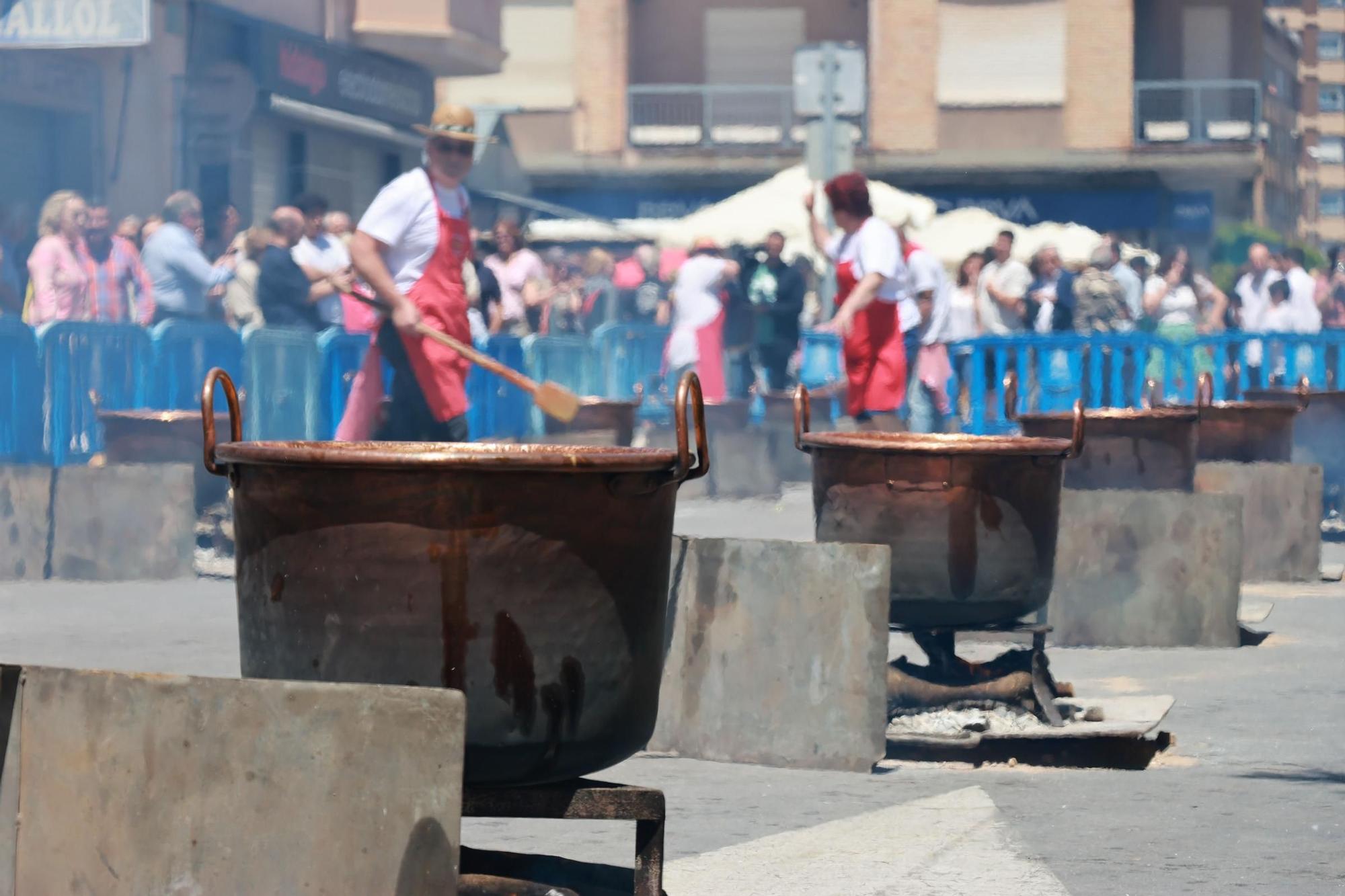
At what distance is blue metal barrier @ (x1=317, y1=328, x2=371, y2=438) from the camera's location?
46.1 ft

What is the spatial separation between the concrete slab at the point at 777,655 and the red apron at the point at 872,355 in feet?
11.6

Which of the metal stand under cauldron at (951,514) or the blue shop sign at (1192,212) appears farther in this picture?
the blue shop sign at (1192,212)

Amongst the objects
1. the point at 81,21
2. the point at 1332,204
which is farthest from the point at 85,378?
the point at 1332,204

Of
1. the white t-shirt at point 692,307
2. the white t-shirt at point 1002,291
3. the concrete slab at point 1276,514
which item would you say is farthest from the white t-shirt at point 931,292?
the concrete slab at point 1276,514

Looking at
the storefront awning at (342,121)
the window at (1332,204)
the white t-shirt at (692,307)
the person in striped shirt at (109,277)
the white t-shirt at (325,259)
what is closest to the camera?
the white t-shirt at (325,259)

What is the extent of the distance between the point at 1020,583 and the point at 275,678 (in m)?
3.48

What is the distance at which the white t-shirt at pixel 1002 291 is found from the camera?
2128cm

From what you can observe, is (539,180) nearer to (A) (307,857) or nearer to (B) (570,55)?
(B) (570,55)

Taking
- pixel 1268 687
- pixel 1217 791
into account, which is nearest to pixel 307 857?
pixel 1217 791

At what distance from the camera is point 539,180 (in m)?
47.6

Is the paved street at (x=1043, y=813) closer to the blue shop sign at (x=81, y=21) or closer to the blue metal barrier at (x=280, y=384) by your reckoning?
the blue metal barrier at (x=280, y=384)

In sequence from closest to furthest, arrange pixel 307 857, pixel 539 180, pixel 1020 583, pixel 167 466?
pixel 307 857, pixel 1020 583, pixel 167 466, pixel 539 180

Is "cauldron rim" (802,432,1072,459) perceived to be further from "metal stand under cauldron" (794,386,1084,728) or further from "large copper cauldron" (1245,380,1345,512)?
"large copper cauldron" (1245,380,1345,512)

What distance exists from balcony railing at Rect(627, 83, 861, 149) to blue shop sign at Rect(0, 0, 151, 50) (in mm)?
28258
